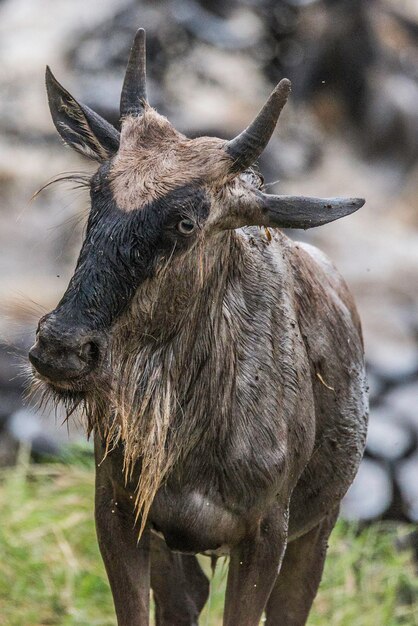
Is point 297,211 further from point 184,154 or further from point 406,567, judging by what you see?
point 406,567

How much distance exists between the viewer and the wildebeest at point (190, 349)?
3604mm

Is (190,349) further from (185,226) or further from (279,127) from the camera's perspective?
(279,127)

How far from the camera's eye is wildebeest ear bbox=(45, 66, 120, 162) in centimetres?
408

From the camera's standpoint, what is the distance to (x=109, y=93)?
12.1 m

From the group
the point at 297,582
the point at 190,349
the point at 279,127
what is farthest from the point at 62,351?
the point at 279,127

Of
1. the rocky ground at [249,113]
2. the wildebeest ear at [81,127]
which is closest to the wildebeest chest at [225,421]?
the wildebeest ear at [81,127]

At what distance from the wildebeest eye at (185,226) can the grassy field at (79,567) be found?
3.27 metres

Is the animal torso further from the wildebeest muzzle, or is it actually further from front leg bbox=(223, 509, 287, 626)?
the wildebeest muzzle

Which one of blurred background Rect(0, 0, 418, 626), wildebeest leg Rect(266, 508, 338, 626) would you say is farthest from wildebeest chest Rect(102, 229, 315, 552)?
blurred background Rect(0, 0, 418, 626)

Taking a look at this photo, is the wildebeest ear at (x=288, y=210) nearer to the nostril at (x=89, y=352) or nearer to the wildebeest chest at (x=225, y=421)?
the wildebeest chest at (x=225, y=421)

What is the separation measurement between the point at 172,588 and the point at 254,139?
2.13 meters

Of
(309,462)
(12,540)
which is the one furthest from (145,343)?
(12,540)

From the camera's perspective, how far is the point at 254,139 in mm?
3781

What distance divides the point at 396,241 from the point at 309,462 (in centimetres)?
792
